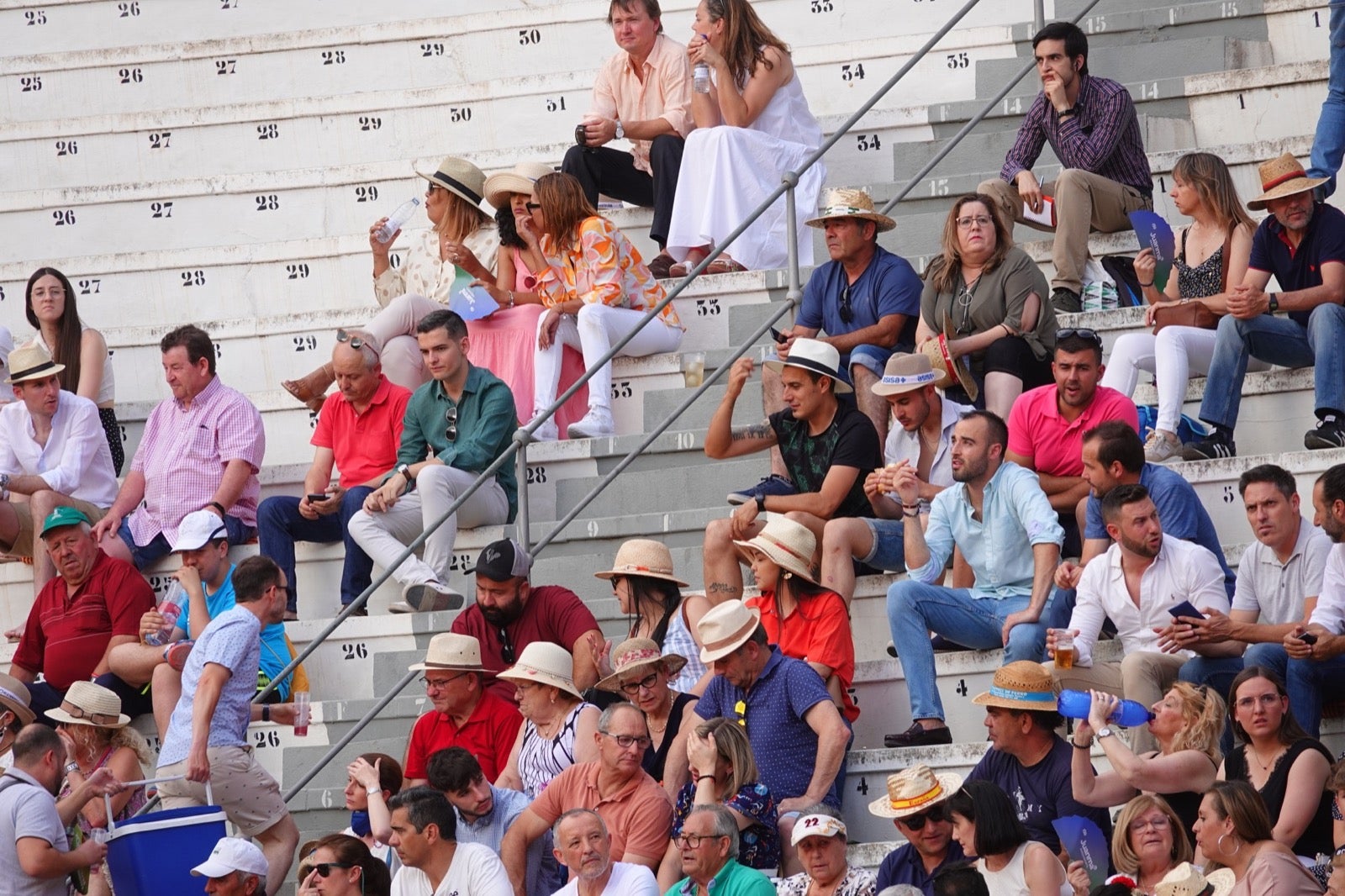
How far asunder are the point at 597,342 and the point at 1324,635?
150 inches

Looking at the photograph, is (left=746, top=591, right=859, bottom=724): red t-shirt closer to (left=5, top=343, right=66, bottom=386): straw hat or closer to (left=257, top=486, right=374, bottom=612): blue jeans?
(left=257, top=486, right=374, bottom=612): blue jeans

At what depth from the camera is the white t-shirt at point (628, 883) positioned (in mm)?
7570

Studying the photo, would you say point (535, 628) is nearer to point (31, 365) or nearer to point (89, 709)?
point (89, 709)

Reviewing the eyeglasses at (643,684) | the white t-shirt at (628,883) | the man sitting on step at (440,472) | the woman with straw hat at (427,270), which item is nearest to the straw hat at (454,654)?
the eyeglasses at (643,684)

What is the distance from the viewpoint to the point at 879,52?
12641 millimetres

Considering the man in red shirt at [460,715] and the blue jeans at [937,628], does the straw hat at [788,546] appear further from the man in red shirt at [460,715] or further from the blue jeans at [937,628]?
the man in red shirt at [460,715]

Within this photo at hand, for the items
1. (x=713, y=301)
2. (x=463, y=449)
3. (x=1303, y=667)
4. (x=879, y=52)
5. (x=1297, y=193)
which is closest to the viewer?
(x=1303, y=667)

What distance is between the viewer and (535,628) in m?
8.99

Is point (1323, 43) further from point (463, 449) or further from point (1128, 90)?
point (463, 449)

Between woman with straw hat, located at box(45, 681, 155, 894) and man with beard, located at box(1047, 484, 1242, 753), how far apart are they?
11.5 ft

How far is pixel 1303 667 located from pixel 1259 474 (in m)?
0.69

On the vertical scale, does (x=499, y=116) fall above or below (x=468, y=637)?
above

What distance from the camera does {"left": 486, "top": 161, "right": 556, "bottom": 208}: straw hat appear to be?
11.0 m

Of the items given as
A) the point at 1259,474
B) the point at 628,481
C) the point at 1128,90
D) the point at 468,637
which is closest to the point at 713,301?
the point at 628,481
